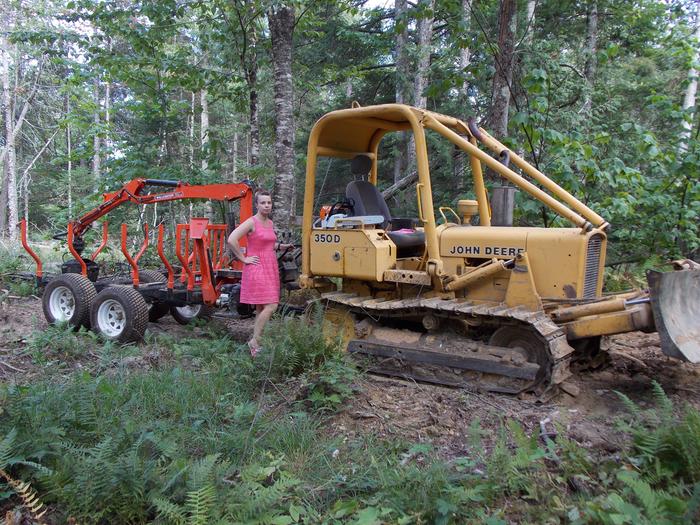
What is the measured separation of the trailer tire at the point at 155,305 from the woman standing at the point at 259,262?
2449mm

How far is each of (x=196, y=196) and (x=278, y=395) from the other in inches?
144

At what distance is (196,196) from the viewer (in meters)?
7.31

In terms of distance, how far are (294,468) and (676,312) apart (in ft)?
11.0

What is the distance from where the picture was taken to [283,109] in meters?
8.73

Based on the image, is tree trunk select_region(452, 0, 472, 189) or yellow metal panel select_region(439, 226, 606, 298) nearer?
yellow metal panel select_region(439, 226, 606, 298)

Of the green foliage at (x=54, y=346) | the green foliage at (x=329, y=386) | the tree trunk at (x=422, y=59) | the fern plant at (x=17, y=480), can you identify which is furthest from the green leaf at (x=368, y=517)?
the tree trunk at (x=422, y=59)

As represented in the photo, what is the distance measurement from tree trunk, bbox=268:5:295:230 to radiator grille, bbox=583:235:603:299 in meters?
4.85

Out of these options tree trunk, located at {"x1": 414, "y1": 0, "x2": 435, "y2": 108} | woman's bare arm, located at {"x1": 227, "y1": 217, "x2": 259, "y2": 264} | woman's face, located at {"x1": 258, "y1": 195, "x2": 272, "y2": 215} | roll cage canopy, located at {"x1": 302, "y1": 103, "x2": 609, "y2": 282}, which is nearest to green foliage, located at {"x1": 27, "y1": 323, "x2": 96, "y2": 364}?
woman's bare arm, located at {"x1": 227, "y1": 217, "x2": 259, "y2": 264}

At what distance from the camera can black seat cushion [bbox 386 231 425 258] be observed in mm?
5895

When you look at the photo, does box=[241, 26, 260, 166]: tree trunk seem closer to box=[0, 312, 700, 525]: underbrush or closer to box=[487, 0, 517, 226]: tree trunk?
box=[487, 0, 517, 226]: tree trunk

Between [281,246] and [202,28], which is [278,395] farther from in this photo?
[202,28]

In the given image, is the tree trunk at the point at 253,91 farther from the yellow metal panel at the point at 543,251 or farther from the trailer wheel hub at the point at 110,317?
the yellow metal panel at the point at 543,251

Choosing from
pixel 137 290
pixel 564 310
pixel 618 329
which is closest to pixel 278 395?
pixel 564 310

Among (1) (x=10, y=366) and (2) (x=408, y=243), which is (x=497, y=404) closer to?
(2) (x=408, y=243)
